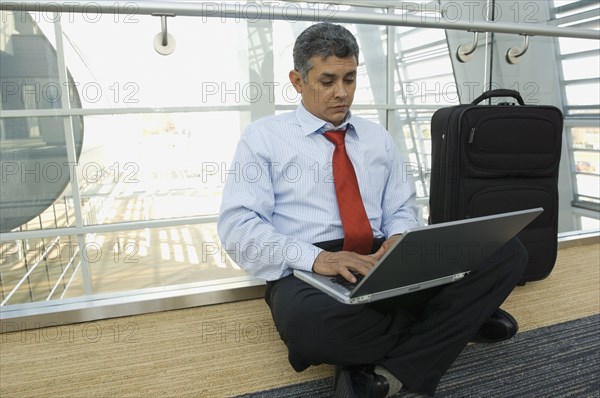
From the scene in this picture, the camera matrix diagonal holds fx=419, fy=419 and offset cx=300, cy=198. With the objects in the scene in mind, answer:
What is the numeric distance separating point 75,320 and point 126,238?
1497 millimetres

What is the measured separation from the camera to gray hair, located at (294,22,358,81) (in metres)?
1.20

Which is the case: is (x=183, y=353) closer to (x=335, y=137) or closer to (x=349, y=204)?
(x=349, y=204)

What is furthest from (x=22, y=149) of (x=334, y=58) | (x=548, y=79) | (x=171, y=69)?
(x=548, y=79)

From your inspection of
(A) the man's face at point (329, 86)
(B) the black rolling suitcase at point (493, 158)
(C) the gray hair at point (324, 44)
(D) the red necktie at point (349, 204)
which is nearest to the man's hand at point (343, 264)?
(D) the red necktie at point (349, 204)

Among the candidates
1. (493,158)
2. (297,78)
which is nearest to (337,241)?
(297,78)

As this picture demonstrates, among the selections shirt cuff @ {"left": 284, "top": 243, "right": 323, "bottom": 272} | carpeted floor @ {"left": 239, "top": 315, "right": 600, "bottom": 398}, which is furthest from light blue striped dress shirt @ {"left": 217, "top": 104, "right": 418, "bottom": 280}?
carpeted floor @ {"left": 239, "top": 315, "right": 600, "bottom": 398}

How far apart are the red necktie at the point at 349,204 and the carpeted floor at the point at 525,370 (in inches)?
15.3

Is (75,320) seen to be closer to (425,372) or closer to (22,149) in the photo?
(22,149)

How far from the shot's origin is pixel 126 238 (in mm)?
2908

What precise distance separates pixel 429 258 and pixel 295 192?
0.48 m

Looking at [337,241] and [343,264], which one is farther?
[337,241]

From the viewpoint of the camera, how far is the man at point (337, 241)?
966 millimetres

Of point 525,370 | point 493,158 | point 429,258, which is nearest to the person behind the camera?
point 429,258

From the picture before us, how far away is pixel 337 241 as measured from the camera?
1267mm
